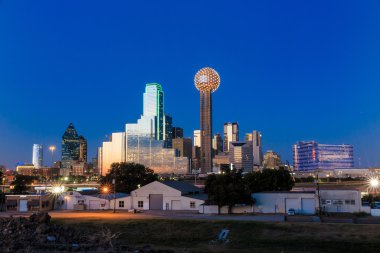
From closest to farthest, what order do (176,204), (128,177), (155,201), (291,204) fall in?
(291,204) < (176,204) < (155,201) < (128,177)

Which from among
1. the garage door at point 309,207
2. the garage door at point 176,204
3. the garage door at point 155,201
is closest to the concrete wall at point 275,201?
the garage door at point 309,207

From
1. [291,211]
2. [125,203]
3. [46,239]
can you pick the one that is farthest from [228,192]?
→ [46,239]

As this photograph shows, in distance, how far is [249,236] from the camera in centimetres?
5012

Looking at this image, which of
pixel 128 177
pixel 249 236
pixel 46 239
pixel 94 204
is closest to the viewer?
pixel 46 239

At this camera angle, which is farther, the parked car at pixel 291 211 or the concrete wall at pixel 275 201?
the concrete wall at pixel 275 201

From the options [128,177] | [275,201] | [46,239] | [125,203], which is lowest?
[46,239]

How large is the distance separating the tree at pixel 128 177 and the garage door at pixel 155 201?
21.3 m

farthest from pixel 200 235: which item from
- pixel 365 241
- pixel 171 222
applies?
pixel 365 241

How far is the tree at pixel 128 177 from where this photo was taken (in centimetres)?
10278

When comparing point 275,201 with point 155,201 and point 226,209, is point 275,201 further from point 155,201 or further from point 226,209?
point 155,201

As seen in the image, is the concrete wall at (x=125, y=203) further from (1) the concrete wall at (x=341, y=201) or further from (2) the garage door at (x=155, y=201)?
(1) the concrete wall at (x=341, y=201)

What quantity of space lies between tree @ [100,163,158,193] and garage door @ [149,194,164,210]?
2127 centimetres

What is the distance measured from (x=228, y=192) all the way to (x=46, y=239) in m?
31.0

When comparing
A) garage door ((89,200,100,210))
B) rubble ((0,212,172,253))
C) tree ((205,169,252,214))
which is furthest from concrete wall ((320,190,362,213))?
garage door ((89,200,100,210))
